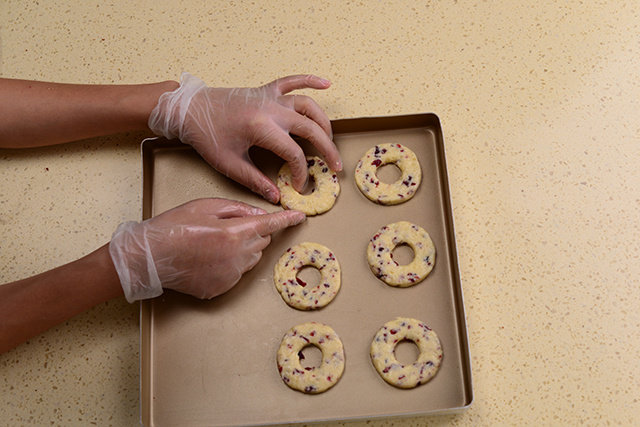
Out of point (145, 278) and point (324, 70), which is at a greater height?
point (324, 70)

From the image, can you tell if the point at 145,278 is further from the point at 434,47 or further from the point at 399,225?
the point at 434,47

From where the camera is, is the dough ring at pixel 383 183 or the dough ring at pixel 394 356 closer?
the dough ring at pixel 394 356

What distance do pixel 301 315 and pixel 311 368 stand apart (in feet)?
0.38

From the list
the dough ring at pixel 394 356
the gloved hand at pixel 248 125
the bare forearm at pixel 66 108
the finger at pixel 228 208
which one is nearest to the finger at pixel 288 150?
the gloved hand at pixel 248 125

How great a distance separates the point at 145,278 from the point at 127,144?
0.44 metres

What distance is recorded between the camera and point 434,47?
150 cm

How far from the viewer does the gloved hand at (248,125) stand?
1.27m

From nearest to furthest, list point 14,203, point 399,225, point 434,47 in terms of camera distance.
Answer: point 399,225
point 14,203
point 434,47

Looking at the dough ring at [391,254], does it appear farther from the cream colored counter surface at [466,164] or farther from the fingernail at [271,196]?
the fingernail at [271,196]

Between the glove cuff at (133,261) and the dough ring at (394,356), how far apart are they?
1.56 feet

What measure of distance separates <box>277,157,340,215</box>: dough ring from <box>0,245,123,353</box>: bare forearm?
1.35ft

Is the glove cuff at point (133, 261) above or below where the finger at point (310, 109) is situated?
below

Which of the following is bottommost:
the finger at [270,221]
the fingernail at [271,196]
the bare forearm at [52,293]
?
the bare forearm at [52,293]

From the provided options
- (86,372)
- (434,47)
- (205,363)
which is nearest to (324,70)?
(434,47)
